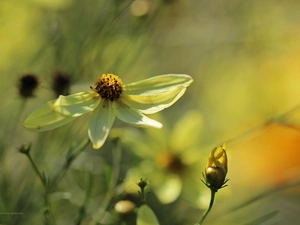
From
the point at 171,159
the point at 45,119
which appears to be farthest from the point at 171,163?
the point at 45,119

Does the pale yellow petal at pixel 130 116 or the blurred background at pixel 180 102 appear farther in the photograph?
the blurred background at pixel 180 102

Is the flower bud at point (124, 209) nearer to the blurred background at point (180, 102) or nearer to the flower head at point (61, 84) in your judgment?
the blurred background at point (180, 102)

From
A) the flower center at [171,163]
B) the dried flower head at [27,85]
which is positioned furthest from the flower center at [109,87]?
the flower center at [171,163]

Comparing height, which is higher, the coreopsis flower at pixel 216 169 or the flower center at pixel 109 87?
the flower center at pixel 109 87

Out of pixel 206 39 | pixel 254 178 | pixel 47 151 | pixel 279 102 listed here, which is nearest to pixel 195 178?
pixel 47 151

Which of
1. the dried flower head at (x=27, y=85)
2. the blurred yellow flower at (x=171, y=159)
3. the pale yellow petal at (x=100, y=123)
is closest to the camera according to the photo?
the pale yellow petal at (x=100, y=123)

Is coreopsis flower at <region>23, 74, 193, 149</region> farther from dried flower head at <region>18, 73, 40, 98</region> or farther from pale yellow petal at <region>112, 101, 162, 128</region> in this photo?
dried flower head at <region>18, 73, 40, 98</region>

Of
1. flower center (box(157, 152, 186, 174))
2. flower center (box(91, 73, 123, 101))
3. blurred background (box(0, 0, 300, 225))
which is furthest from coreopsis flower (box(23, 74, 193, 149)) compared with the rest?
flower center (box(157, 152, 186, 174))
